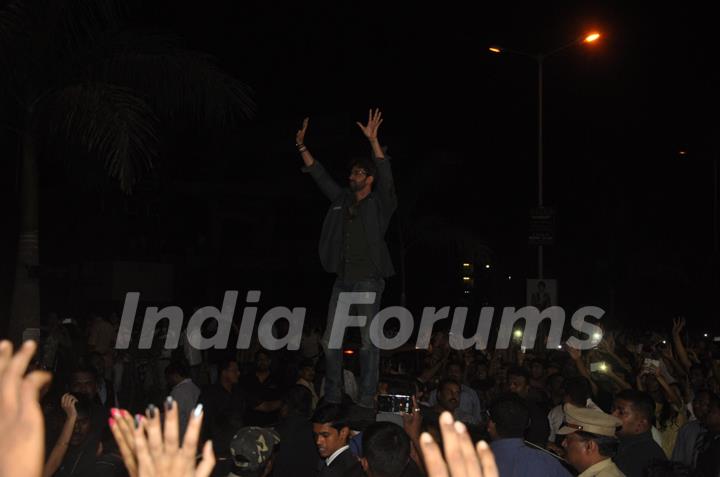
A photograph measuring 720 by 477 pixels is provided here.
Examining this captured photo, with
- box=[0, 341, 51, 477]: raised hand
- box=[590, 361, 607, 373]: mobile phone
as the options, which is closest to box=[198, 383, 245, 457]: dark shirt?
box=[590, 361, 607, 373]: mobile phone

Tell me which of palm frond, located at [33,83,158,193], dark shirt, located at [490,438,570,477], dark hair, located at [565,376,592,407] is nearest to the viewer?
dark shirt, located at [490,438,570,477]

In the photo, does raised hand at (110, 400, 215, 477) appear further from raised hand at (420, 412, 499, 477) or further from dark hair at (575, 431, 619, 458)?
dark hair at (575, 431, 619, 458)

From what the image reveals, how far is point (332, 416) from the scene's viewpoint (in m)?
6.66

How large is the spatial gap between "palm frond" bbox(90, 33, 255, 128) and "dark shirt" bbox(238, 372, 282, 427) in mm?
3504

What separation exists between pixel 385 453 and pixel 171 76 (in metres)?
8.84

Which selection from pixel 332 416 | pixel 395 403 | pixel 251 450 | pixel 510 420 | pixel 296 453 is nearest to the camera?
pixel 251 450

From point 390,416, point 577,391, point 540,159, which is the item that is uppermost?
point 540,159

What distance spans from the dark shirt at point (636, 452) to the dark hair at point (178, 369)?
5.38 m

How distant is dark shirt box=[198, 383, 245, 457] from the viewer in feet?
28.7

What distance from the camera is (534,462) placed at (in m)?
5.90

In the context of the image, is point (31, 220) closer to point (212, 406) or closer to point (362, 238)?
point (212, 406)

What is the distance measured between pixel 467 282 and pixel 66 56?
86.0 ft

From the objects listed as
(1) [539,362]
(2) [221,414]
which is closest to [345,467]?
(2) [221,414]

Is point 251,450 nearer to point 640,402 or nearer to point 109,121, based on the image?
point 640,402
